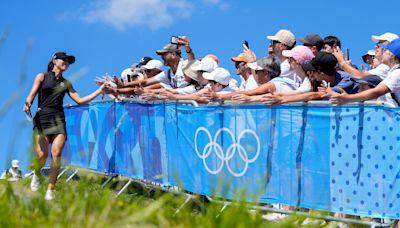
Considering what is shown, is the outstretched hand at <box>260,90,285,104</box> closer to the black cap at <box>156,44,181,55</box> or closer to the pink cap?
the pink cap

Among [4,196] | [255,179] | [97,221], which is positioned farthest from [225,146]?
[97,221]

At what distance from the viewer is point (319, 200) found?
25.0 feet

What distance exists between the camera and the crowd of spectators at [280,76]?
7.25 metres

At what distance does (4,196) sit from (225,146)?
505 cm

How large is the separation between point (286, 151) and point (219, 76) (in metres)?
1.87

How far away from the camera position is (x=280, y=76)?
874cm

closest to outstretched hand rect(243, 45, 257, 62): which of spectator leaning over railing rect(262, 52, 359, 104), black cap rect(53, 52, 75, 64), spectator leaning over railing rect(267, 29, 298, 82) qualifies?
spectator leaning over railing rect(267, 29, 298, 82)

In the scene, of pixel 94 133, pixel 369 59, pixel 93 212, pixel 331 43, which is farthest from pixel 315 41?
pixel 93 212

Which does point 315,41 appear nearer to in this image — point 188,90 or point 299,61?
point 299,61

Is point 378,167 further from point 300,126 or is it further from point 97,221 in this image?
point 97,221

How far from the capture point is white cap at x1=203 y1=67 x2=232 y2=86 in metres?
9.32

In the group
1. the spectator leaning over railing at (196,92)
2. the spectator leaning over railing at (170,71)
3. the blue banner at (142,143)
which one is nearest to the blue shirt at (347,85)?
the spectator leaning over railing at (196,92)

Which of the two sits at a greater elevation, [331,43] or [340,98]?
[331,43]

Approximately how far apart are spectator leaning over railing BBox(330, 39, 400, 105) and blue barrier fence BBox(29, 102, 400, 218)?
18 cm
